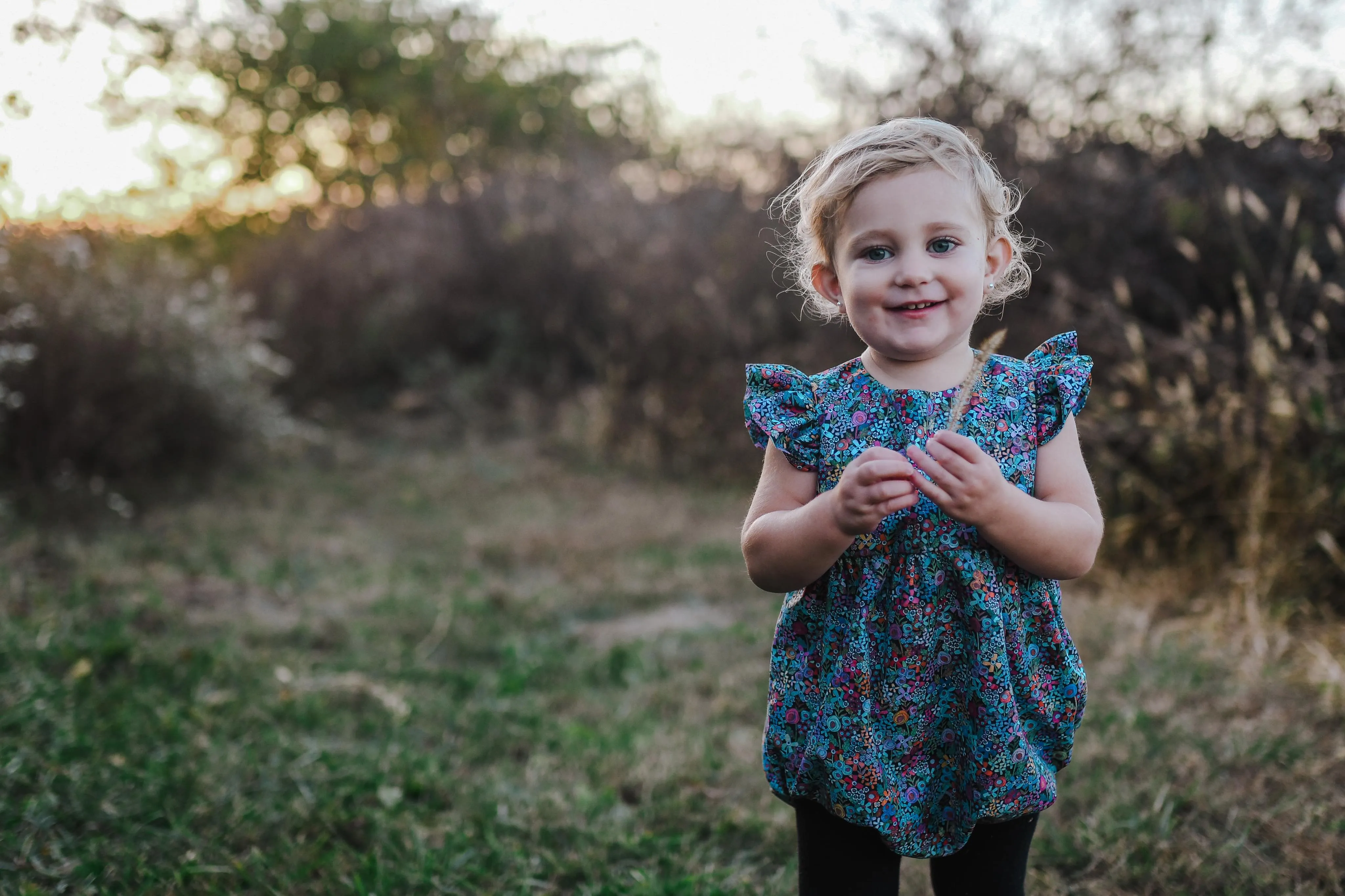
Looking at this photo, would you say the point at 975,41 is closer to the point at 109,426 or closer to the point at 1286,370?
the point at 1286,370

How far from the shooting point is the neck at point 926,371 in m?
1.49

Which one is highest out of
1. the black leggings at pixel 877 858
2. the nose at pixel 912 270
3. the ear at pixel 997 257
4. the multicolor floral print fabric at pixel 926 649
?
the ear at pixel 997 257

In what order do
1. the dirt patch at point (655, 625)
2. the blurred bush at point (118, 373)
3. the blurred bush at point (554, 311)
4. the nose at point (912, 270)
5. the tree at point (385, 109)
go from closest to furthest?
the nose at point (912, 270) → the dirt patch at point (655, 625) → the blurred bush at point (118, 373) → the blurred bush at point (554, 311) → the tree at point (385, 109)

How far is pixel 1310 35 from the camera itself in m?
4.28

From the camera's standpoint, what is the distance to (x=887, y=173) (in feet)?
4.72

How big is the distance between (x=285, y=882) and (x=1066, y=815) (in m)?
1.83

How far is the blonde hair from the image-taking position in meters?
1.44

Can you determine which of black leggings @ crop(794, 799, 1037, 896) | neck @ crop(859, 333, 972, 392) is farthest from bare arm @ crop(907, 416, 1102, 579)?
black leggings @ crop(794, 799, 1037, 896)

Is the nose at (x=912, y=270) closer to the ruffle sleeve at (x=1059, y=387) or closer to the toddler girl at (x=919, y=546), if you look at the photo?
the toddler girl at (x=919, y=546)

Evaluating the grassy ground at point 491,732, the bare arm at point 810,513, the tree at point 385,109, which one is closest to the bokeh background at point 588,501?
the grassy ground at point 491,732

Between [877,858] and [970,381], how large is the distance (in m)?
0.75

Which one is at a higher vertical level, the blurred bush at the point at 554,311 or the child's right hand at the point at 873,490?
the blurred bush at the point at 554,311

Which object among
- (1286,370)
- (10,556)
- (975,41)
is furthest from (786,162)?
(10,556)

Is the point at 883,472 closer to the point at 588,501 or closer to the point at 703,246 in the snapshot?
the point at 588,501
